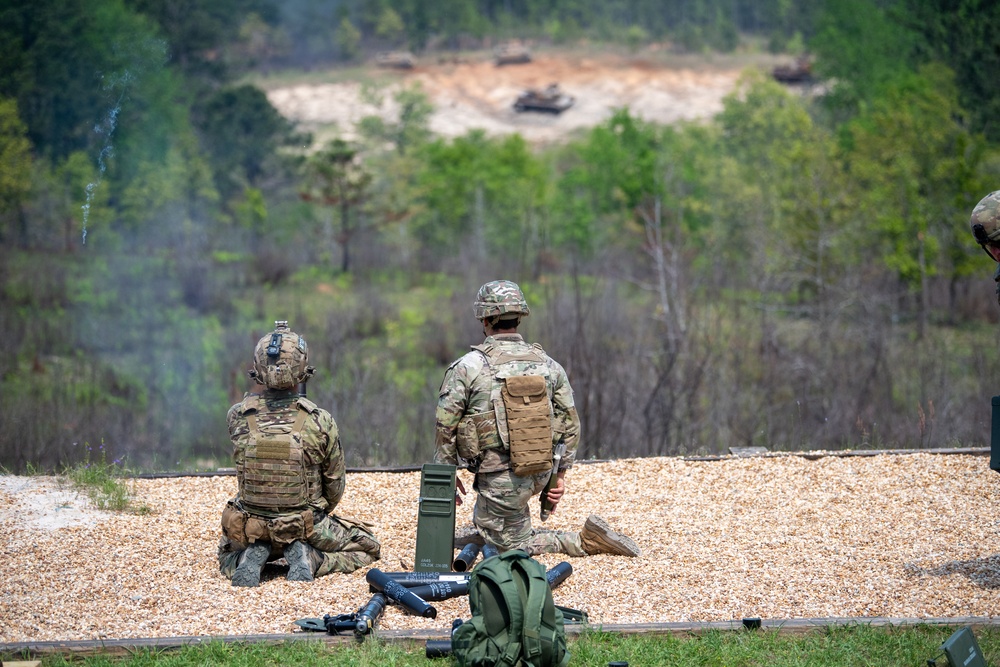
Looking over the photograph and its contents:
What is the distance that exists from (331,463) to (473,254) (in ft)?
104

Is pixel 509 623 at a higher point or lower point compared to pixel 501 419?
lower

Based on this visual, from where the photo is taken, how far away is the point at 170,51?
142ft

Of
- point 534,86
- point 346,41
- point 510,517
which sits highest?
point 346,41

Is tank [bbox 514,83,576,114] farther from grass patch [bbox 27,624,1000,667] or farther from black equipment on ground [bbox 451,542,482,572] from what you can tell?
grass patch [bbox 27,624,1000,667]

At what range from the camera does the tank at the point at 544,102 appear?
6272cm

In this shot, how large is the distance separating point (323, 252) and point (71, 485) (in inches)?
1245

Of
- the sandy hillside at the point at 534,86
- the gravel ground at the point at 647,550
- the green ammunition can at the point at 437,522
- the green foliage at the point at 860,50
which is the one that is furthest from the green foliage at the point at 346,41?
the green ammunition can at the point at 437,522

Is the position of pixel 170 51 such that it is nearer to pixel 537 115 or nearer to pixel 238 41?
pixel 238 41

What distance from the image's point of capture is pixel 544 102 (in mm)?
62938

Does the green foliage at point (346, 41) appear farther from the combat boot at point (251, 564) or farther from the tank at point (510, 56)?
the combat boot at point (251, 564)

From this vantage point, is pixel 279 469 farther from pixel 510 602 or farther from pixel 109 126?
pixel 109 126

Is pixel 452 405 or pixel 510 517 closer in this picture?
pixel 452 405

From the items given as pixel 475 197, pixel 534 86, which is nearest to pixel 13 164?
pixel 475 197

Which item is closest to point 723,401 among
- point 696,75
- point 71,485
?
point 71,485
